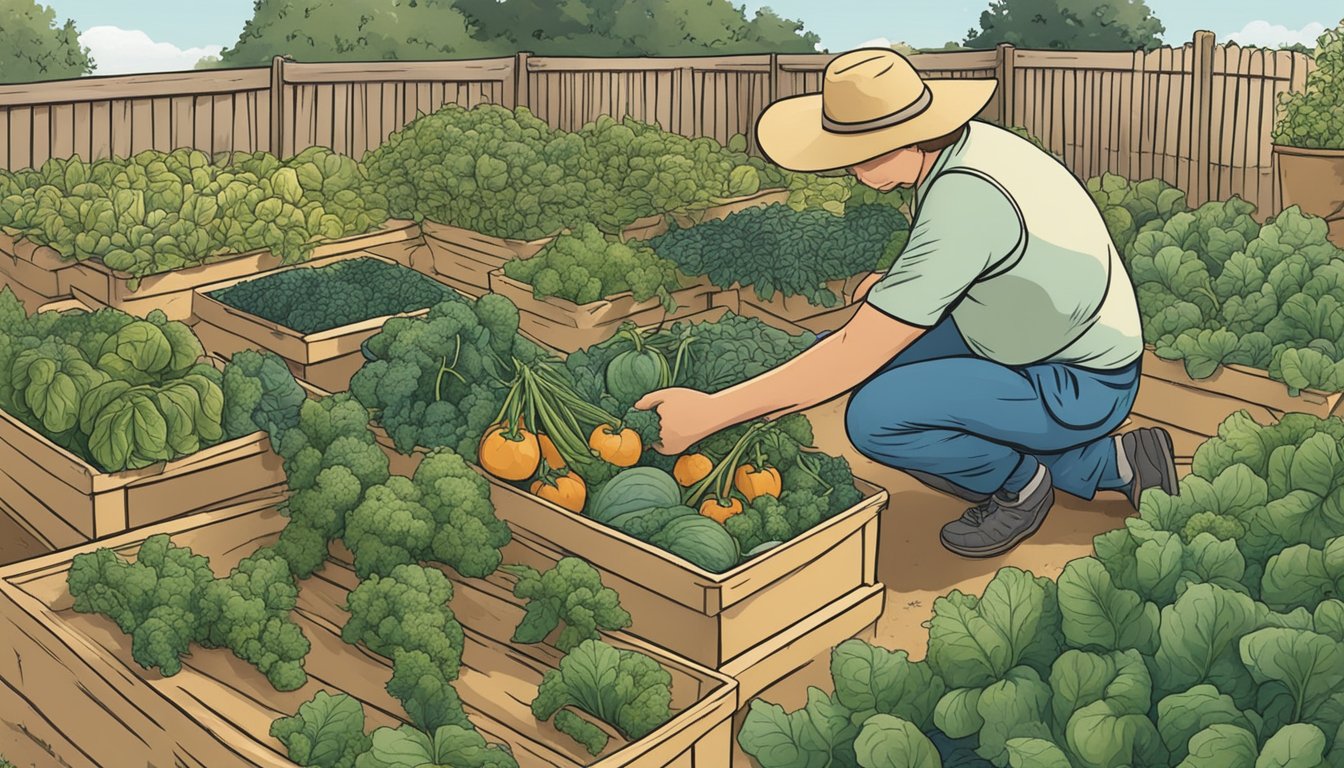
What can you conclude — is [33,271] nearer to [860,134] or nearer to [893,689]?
[860,134]

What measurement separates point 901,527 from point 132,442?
2338mm

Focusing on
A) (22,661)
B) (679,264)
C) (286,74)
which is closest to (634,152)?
(679,264)

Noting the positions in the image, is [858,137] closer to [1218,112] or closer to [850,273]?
[850,273]

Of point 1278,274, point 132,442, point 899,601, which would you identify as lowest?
point 899,601

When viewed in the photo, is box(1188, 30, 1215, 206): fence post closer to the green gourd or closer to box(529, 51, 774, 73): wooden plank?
box(529, 51, 774, 73): wooden plank

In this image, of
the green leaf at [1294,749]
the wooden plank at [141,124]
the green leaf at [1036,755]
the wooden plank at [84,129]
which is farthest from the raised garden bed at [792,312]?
the green leaf at [1294,749]

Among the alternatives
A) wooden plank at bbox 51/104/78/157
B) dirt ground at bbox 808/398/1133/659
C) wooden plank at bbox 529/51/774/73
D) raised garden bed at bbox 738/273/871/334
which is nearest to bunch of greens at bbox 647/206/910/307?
raised garden bed at bbox 738/273/871/334

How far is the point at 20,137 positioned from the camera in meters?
7.01

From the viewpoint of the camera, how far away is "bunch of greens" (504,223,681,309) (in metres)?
5.77

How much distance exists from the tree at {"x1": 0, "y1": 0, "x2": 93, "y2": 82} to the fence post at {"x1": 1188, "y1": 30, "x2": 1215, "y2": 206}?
48.4 ft

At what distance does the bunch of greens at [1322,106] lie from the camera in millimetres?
7555

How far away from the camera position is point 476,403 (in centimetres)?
385

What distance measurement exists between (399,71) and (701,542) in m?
5.85

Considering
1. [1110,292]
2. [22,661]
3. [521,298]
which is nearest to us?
[22,661]
